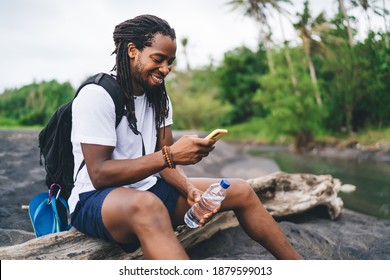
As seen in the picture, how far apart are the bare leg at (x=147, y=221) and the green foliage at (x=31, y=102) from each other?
15.1 ft

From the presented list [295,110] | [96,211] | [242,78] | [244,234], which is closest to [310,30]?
[295,110]

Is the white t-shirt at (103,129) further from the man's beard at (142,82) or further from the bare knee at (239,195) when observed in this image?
the bare knee at (239,195)

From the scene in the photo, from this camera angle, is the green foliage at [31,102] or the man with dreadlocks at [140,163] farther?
the green foliage at [31,102]

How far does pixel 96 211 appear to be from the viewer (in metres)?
2.02

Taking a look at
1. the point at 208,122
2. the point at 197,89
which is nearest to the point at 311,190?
the point at 208,122

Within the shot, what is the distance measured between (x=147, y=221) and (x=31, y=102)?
6.21 meters

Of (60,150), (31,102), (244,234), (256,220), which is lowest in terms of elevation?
(244,234)

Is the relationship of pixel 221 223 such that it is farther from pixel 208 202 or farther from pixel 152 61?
pixel 152 61

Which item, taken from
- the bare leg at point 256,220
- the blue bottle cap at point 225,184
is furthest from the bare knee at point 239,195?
the blue bottle cap at point 225,184

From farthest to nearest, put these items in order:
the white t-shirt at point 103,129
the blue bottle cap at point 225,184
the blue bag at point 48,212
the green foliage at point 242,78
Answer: the green foliage at point 242,78
the blue bag at point 48,212
the blue bottle cap at point 225,184
the white t-shirt at point 103,129

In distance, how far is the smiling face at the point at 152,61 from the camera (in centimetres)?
220

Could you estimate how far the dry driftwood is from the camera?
2.33 m

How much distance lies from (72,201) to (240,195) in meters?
0.91
